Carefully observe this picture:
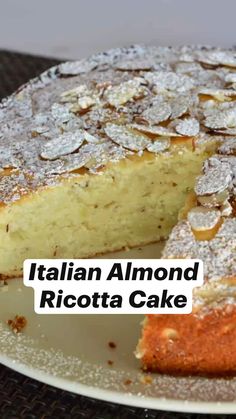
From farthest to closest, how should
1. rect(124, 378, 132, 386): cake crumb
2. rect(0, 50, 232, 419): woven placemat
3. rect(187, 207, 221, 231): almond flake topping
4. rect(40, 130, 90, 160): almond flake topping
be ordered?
rect(40, 130, 90, 160): almond flake topping, rect(187, 207, 221, 231): almond flake topping, rect(0, 50, 232, 419): woven placemat, rect(124, 378, 132, 386): cake crumb

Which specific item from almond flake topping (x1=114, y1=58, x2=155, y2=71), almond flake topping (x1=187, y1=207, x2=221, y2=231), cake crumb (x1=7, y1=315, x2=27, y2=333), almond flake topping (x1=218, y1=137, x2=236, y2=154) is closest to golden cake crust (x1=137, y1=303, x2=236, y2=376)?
almond flake topping (x1=187, y1=207, x2=221, y2=231)

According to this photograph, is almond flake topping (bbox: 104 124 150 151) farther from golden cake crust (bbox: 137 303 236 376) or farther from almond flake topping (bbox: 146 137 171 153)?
golden cake crust (bbox: 137 303 236 376)

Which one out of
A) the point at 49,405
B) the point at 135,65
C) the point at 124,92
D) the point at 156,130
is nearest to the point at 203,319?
the point at 49,405

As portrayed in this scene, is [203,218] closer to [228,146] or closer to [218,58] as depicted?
[228,146]

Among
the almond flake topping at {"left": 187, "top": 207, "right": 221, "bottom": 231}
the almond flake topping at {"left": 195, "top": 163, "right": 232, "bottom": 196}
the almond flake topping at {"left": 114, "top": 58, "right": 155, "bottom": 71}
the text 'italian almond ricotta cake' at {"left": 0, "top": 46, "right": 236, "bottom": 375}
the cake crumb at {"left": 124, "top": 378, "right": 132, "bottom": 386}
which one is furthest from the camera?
the almond flake topping at {"left": 114, "top": 58, "right": 155, "bottom": 71}

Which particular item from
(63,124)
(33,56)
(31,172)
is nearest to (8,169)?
(31,172)

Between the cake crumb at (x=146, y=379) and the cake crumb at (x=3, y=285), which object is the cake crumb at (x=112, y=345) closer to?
the cake crumb at (x=146, y=379)
